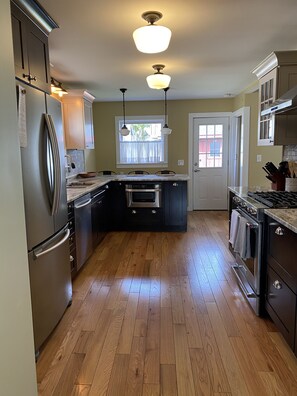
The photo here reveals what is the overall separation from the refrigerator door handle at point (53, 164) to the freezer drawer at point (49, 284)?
315 millimetres

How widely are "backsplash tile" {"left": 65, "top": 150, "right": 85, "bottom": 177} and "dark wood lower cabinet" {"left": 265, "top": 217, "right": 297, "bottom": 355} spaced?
11.0 feet

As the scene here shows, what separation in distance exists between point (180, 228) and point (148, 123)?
2588 mm

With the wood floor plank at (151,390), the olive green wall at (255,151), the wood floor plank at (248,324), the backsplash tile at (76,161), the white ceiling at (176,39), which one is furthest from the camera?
the olive green wall at (255,151)

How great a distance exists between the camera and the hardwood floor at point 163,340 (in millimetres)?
1726

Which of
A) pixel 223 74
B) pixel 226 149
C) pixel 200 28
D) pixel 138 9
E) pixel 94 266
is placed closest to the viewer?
pixel 138 9

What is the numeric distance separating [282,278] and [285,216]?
425 mm

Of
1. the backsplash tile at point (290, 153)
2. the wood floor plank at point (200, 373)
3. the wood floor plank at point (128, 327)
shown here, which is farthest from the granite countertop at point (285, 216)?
the wood floor plank at point (128, 327)

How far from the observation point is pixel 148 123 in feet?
20.8

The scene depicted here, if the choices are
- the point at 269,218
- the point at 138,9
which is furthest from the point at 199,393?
the point at 138,9

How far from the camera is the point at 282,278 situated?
1.99m

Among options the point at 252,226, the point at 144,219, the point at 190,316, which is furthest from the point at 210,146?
the point at 190,316

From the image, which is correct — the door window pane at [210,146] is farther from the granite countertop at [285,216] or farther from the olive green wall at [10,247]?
the olive green wall at [10,247]

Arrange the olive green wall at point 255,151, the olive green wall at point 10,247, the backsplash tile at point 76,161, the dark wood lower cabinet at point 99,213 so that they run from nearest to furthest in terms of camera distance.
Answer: the olive green wall at point 10,247 → the dark wood lower cabinet at point 99,213 → the backsplash tile at point 76,161 → the olive green wall at point 255,151

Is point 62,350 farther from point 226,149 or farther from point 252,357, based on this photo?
point 226,149
